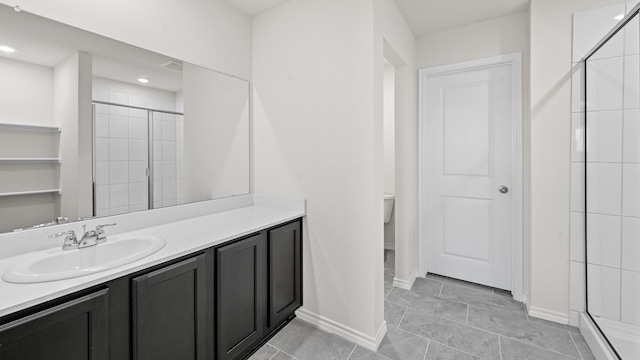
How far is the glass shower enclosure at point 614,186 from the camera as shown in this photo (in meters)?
1.48

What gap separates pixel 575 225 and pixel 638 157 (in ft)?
2.34

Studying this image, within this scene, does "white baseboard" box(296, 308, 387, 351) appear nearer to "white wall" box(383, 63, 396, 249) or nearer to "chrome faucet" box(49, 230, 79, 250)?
"chrome faucet" box(49, 230, 79, 250)

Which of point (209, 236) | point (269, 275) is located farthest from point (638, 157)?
point (209, 236)

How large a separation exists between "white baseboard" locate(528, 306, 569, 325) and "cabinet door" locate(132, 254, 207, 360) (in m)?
2.39

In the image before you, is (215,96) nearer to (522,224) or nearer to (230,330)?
(230,330)

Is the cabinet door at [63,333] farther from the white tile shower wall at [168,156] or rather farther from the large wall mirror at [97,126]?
the white tile shower wall at [168,156]

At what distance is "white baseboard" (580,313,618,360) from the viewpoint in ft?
5.11

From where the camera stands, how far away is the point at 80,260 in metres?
1.26

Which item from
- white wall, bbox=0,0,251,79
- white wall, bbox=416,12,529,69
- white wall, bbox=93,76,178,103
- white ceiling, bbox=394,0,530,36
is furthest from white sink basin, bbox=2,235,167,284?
white wall, bbox=416,12,529,69

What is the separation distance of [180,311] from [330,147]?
4.29ft

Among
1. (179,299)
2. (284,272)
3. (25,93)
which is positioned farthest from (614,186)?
(25,93)

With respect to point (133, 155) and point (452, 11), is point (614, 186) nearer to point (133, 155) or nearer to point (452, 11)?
point (452, 11)

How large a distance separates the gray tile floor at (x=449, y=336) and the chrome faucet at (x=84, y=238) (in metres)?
1.12

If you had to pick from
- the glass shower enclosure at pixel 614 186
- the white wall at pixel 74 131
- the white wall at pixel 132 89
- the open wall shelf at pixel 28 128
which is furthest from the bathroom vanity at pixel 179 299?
the glass shower enclosure at pixel 614 186
